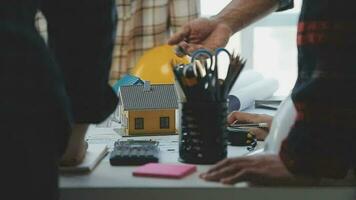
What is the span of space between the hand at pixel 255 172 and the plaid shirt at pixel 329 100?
2cm

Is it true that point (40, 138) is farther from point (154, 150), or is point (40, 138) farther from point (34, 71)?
point (154, 150)

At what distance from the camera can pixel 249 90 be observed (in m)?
1.73

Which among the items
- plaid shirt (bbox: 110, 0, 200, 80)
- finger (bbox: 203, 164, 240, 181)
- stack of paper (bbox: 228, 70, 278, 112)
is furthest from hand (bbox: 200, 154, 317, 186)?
plaid shirt (bbox: 110, 0, 200, 80)

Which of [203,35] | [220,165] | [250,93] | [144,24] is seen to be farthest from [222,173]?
[144,24]

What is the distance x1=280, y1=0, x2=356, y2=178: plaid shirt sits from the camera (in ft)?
3.00

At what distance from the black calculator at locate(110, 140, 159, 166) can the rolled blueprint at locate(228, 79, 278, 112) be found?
45 cm

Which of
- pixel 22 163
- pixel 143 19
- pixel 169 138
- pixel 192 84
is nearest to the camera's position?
pixel 22 163

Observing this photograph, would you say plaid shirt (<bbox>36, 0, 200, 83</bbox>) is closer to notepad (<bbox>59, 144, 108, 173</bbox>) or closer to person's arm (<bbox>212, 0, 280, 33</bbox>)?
person's arm (<bbox>212, 0, 280, 33</bbox>)

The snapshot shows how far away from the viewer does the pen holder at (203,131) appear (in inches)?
41.2

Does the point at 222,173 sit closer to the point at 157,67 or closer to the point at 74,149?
the point at 74,149

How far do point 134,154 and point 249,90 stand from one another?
72 centimetres

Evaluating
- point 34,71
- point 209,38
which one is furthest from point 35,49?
point 209,38

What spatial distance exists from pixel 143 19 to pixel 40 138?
1490mm

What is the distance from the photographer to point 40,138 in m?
0.77
